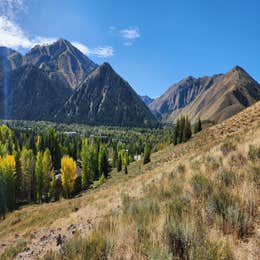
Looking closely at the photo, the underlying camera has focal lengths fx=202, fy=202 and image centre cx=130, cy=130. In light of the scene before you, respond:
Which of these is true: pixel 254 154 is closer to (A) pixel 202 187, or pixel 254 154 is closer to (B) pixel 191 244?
(A) pixel 202 187

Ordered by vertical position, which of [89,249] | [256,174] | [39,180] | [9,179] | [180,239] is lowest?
[39,180]

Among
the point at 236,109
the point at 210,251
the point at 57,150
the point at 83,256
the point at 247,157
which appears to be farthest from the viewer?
the point at 236,109

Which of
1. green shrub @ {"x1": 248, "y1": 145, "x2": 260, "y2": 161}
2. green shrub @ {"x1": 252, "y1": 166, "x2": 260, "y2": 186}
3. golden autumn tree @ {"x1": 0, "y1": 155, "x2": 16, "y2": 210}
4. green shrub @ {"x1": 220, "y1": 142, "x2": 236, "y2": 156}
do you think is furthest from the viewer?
golden autumn tree @ {"x1": 0, "y1": 155, "x2": 16, "y2": 210}

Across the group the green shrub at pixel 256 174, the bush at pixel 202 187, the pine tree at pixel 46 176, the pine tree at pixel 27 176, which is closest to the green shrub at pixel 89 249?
the bush at pixel 202 187

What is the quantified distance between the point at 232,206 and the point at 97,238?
2.69 meters

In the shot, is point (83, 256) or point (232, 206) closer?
point (83, 256)

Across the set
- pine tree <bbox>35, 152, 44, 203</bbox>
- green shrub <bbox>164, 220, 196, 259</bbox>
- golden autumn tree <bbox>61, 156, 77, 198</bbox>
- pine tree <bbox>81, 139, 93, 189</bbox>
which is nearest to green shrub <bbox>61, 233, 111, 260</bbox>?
green shrub <bbox>164, 220, 196, 259</bbox>

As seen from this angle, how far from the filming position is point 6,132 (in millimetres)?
73875

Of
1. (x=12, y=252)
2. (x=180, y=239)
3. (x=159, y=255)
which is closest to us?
(x=159, y=255)

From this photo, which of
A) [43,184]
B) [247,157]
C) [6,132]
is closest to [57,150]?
[43,184]

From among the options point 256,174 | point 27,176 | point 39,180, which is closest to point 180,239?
point 256,174

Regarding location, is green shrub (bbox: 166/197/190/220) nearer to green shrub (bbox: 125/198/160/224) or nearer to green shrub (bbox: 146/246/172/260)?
green shrub (bbox: 125/198/160/224)

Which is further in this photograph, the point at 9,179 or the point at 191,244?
the point at 9,179

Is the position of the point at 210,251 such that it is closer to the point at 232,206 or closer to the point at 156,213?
the point at 232,206
